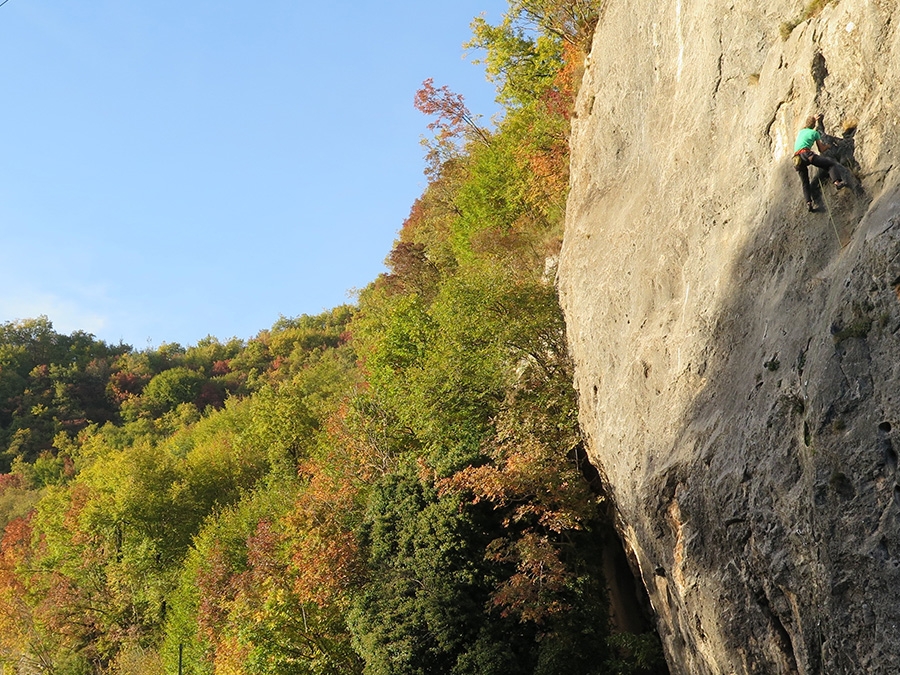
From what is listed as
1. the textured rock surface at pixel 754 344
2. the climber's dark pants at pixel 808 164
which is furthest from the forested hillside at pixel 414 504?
the climber's dark pants at pixel 808 164

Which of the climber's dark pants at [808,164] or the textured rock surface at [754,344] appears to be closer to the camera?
the textured rock surface at [754,344]

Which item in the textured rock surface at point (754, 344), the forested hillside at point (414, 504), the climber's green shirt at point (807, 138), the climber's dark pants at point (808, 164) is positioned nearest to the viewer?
the textured rock surface at point (754, 344)

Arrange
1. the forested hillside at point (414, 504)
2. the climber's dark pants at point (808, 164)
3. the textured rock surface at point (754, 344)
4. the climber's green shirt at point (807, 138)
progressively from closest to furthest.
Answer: the textured rock surface at point (754, 344), the climber's dark pants at point (808, 164), the climber's green shirt at point (807, 138), the forested hillside at point (414, 504)

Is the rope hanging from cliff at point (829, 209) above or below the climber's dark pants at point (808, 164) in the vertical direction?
below

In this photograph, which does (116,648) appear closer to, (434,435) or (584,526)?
(434,435)

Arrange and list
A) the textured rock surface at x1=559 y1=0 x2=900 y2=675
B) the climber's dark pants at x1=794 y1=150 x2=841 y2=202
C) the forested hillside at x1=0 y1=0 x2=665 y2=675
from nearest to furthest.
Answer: the textured rock surface at x1=559 y1=0 x2=900 y2=675, the climber's dark pants at x1=794 y1=150 x2=841 y2=202, the forested hillside at x1=0 y1=0 x2=665 y2=675

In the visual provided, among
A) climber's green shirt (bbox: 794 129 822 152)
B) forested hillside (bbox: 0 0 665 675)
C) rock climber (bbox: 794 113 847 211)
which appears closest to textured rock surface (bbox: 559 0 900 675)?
rock climber (bbox: 794 113 847 211)

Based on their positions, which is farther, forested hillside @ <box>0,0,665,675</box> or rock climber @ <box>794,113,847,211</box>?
forested hillside @ <box>0,0,665,675</box>

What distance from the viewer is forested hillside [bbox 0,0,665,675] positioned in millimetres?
21031

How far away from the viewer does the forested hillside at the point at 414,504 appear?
828 inches

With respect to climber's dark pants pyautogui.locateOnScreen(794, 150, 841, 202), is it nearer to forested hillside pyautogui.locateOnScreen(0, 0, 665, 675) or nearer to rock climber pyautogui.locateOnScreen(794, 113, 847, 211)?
rock climber pyautogui.locateOnScreen(794, 113, 847, 211)

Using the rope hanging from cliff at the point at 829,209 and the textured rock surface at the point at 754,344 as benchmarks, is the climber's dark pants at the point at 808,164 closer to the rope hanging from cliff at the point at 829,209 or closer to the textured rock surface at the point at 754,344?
the rope hanging from cliff at the point at 829,209

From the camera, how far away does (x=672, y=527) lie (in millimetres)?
13719

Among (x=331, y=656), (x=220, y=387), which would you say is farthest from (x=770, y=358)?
(x=220, y=387)
